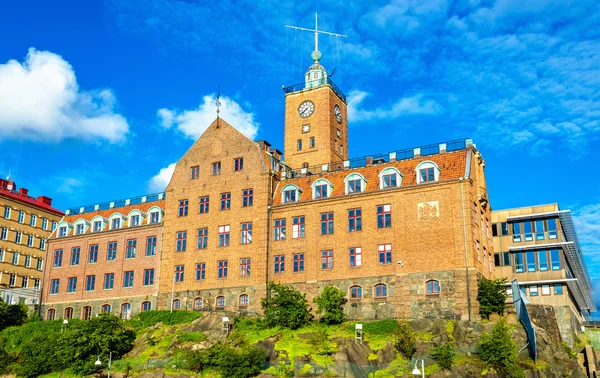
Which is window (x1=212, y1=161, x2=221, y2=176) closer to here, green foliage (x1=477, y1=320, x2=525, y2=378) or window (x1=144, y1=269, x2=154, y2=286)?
window (x1=144, y1=269, x2=154, y2=286)

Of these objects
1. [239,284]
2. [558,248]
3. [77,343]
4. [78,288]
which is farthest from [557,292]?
[78,288]

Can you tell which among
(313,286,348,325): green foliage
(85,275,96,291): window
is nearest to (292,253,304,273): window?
(313,286,348,325): green foliage

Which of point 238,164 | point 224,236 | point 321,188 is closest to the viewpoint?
point 321,188

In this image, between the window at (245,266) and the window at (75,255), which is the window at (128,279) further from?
the window at (245,266)

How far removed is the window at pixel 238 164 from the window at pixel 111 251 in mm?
17420

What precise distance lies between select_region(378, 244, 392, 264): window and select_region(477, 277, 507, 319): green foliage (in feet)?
26.5

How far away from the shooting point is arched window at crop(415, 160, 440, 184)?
59.1 metres

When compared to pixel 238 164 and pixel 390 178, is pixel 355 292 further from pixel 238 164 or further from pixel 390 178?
pixel 238 164

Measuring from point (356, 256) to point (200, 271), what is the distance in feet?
55.5

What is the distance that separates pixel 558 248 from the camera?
224 ft

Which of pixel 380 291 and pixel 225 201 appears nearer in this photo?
pixel 380 291

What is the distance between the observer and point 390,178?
200 ft

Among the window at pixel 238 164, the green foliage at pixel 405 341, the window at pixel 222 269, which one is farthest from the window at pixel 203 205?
the green foliage at pixel 405 341

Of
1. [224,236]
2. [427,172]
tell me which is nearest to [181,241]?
[224,236]
